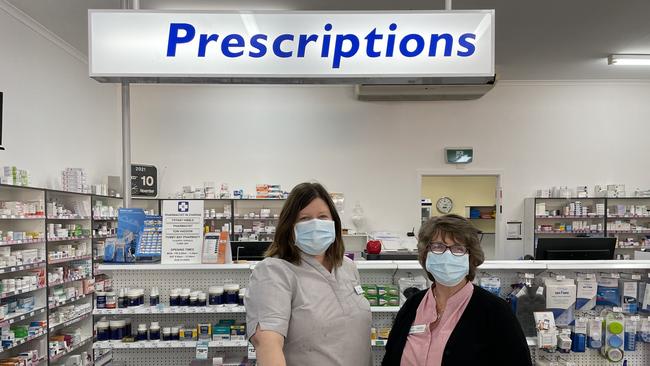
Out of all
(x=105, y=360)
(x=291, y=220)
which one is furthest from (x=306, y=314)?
(x=105, y=360)

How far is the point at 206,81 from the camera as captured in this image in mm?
2744

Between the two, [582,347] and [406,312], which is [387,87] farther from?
[406,312]

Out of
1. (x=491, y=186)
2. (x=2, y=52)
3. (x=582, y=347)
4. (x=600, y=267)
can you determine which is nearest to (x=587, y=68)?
(x=491, y=186)

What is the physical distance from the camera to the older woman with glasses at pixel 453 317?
157 centimetres

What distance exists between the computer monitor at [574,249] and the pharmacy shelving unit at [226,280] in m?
0.40

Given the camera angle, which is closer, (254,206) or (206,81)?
(206,81)

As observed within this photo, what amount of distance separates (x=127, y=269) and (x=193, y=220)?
0.54 metres

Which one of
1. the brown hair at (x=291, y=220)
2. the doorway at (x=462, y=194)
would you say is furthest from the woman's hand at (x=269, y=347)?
the doorway at (x=462, y=194)

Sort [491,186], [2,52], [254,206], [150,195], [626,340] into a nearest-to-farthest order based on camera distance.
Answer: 1. [626,340]
2. [2,52]
3. [150,195]
4. [254,206]
5. [491,186]

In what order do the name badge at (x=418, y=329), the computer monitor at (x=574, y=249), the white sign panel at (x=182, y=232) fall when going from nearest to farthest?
the name badge at (x=418, y=329)
the white sign panel at (x=182, y=232)
the computer monitor at (x=574, y=249)

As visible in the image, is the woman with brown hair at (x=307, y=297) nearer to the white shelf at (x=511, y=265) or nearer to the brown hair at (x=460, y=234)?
the brown hair at (x=460, y=234)

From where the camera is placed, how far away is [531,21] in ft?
18.1

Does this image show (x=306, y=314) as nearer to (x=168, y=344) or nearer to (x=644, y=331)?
(x=168, y=344)

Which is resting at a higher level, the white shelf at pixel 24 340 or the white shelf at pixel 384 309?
the white shelf at pixel 384 309
